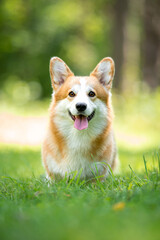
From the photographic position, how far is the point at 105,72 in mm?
4242

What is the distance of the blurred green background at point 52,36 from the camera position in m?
17.0

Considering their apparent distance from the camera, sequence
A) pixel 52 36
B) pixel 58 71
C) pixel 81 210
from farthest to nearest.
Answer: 1. pixel 52 36
2. pixel 58 71
3. pixel 81 210

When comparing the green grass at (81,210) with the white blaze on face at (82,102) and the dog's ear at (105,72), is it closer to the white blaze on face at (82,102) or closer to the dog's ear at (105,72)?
the white blaze on face at (82,102)

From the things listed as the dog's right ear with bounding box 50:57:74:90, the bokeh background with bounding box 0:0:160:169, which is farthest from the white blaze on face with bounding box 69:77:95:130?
the bokeh background with bounding box 0:0:160:169

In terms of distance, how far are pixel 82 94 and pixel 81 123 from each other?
344 millimetres

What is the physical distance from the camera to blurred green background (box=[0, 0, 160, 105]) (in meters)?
17.0

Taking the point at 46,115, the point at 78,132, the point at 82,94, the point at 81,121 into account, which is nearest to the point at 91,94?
the point at 82,94

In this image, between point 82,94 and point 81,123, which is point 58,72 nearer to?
point 82,94

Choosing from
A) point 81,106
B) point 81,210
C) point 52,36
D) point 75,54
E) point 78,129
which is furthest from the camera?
point 75,54

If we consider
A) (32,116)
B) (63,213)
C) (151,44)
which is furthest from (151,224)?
(151,44)

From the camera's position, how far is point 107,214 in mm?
2180

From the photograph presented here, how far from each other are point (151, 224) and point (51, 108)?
239 centimetres

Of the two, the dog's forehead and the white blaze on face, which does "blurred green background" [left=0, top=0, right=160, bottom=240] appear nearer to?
the white blaze on face

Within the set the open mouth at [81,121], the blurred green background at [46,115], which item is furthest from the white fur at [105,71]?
the blurred green background at [46,115]
